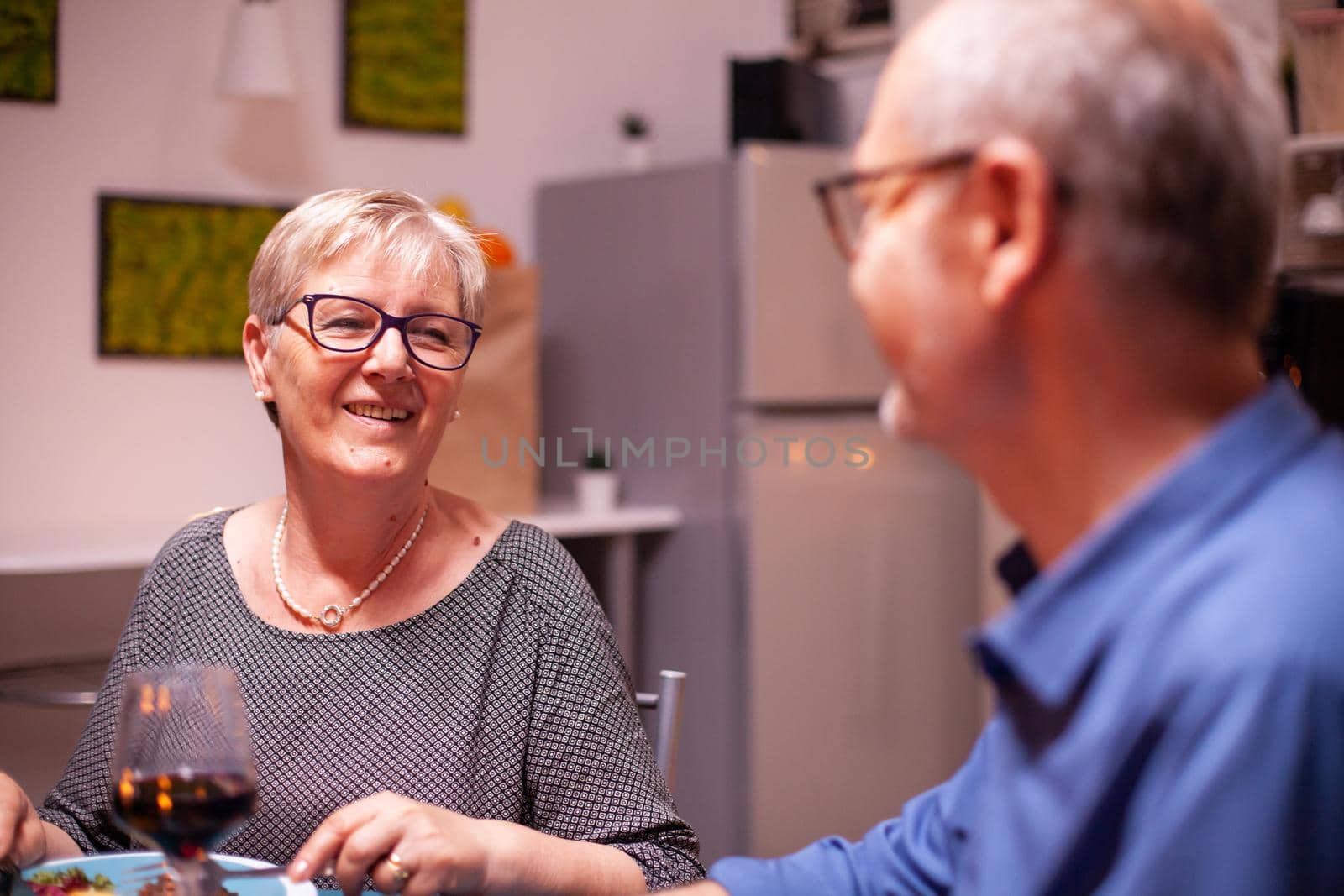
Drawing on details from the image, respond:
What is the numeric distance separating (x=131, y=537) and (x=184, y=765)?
6.43ft

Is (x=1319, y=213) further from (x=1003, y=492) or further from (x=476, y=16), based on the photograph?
(x=1003, y=492)

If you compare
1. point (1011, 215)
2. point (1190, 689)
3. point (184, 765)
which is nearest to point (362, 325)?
point (184, 765)

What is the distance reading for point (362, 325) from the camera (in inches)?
56.7

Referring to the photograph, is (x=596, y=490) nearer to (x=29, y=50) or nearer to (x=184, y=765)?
(x=29, y=50)

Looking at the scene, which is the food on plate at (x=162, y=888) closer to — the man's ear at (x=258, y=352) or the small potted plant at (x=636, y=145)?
the man's ear at (x=258, y=352)

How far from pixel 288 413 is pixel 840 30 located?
9.36 ft

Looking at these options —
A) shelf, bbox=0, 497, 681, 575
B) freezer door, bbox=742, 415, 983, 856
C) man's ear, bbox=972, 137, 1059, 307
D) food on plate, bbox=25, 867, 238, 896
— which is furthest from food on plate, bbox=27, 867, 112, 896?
freezer door, bbox=742, 415, 983, 856

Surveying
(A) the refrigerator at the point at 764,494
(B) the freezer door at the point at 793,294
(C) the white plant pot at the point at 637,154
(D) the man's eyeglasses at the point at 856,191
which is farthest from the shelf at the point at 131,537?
(D) the man's eyeglasses at the point at 856,191

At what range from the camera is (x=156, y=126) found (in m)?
2.98

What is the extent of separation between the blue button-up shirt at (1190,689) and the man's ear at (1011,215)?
0.12 m

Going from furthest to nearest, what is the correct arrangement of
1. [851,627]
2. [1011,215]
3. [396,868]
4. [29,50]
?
1. [851,627]
2. [29,50]
3. [396,868]
4. [1011,215]

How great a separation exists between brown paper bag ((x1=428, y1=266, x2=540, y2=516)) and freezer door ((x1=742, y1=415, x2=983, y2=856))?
0.52m

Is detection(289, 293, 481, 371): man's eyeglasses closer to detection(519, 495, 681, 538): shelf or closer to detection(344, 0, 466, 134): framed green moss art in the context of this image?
detection(519, 495, 681, 538): shelf

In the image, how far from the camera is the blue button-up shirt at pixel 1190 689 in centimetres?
54
